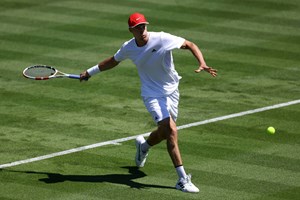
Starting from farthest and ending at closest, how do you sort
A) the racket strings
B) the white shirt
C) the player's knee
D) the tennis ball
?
the tennis ball → the racket strings → the white shirt → the player's knee

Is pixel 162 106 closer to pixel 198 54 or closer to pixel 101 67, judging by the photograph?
pixel 198 54

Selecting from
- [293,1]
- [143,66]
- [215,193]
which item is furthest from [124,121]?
[293,1]

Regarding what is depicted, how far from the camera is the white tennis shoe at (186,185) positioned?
43.5 ft

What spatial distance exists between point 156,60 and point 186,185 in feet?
6.69

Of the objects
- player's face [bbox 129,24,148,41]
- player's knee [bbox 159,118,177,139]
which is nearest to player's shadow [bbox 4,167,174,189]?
player's knee [bbox 159,118,177,139]

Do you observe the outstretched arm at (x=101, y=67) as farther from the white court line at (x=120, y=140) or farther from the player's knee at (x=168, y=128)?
the white court line at (x=120, y=140)

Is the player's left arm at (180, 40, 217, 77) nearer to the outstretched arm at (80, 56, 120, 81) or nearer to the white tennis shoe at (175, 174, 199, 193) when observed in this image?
the outstretched arm at (80, 56, 120, 81)

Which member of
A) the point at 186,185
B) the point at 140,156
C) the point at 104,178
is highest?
the point at 140,156

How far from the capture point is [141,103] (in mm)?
18125

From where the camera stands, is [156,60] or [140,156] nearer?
[156,60]

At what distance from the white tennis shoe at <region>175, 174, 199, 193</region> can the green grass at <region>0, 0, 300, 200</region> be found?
0.50ft

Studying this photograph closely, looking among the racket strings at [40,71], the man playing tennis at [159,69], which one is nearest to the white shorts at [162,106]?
the man playing tennis at [159,69]

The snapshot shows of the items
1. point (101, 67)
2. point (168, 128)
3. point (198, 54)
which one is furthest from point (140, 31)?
point (168, 128)

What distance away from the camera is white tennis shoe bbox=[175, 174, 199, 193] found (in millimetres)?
13250
